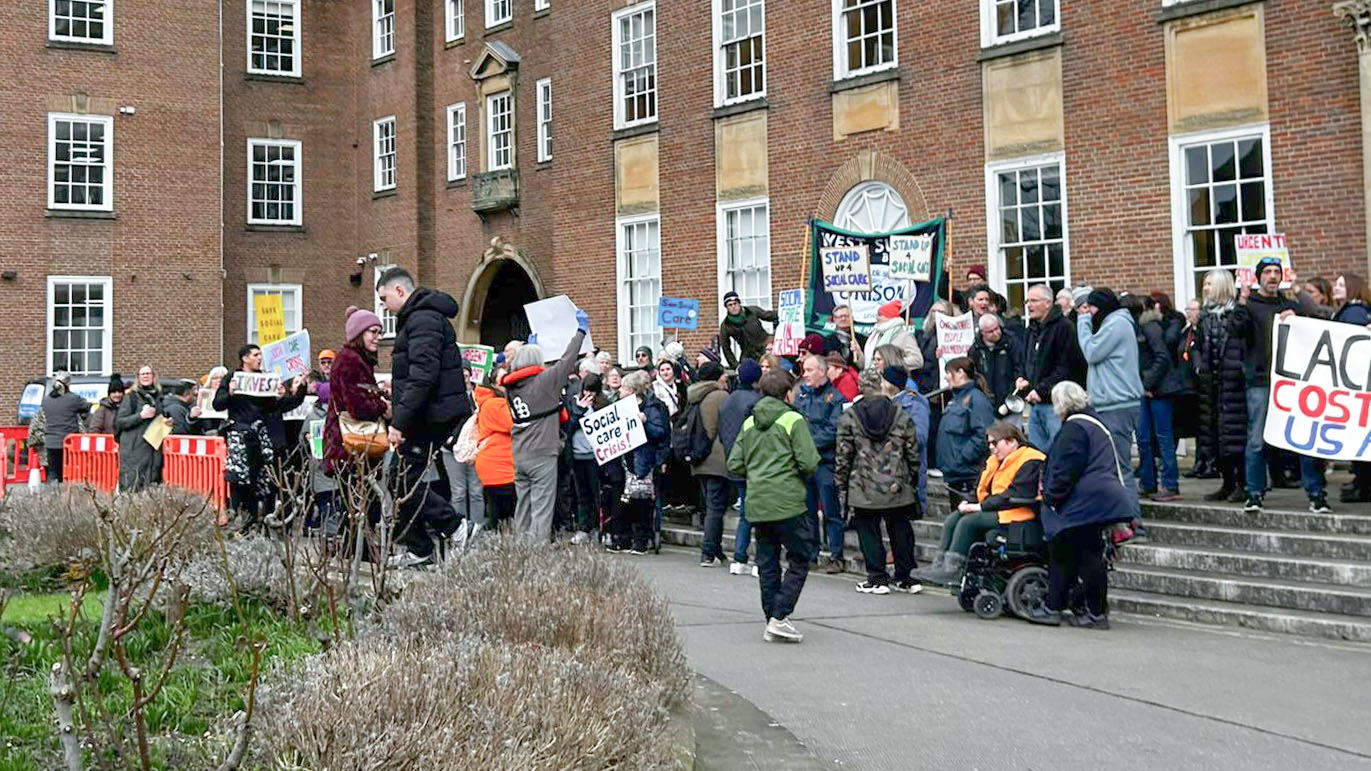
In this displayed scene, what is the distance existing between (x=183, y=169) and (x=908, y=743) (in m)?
32.5

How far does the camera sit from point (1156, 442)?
14.6 m

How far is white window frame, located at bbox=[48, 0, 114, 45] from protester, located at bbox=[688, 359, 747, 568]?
83.9ft

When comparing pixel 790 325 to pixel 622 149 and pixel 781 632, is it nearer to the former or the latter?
pixel 781 632

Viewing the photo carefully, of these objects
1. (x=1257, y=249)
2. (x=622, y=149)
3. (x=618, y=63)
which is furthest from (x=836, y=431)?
(x=618, y=63)

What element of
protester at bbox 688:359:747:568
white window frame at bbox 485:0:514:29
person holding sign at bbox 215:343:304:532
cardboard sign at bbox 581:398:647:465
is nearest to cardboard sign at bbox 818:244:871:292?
protester at bbox 688:359:747:568

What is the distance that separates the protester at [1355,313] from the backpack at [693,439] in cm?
606

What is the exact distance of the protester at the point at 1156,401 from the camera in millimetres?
14078

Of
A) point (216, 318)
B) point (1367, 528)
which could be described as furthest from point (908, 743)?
point (216, 318)

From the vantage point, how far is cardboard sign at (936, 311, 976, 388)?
16.1 metres

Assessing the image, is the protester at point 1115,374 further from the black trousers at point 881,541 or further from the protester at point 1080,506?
Result: the black trousers at point 881,541

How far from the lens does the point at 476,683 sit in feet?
18.6

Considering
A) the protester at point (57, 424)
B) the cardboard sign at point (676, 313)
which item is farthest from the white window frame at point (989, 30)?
the protester at point (57, 424)

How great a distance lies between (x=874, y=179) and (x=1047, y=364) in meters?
8.92

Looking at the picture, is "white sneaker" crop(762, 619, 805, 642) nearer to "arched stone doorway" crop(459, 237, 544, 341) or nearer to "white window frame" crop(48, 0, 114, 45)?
"arched stone doorway" crop(459, 237, 544, 341)
